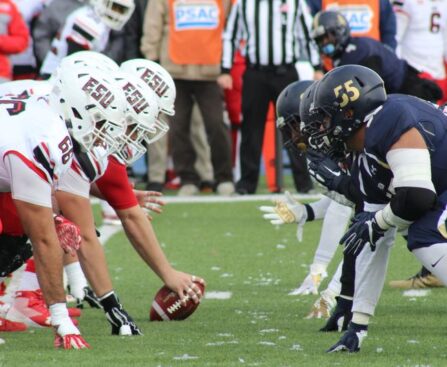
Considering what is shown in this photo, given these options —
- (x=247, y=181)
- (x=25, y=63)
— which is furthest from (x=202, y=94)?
(x=25, y=63)

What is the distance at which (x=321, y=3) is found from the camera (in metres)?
11.7

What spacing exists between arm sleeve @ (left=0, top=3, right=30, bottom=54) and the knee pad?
555cm

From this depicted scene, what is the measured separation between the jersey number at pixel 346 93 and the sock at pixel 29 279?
2340 mm

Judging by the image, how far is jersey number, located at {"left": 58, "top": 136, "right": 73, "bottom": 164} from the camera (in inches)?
219

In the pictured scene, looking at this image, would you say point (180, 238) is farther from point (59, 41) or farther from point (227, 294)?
point (227, 294)

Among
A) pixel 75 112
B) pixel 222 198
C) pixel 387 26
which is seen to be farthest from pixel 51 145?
pixel 222 198

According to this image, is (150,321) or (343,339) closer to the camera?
(343,339)

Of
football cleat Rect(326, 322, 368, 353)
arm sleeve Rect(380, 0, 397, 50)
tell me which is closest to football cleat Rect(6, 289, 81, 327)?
football cleat Rect(326, 322, 368, 353)

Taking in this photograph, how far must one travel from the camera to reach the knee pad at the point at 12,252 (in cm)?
622

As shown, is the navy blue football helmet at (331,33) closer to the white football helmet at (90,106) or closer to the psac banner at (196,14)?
the white football helmet at (90,106)

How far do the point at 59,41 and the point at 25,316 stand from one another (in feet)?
11.9

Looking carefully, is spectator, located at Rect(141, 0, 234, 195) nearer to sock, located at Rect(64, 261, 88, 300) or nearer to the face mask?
the face mask

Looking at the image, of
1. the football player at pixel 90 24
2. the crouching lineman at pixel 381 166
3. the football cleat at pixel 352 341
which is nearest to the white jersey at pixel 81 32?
the football player at pixel 90 24

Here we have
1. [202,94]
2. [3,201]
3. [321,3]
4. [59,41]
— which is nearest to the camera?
[3,201]
